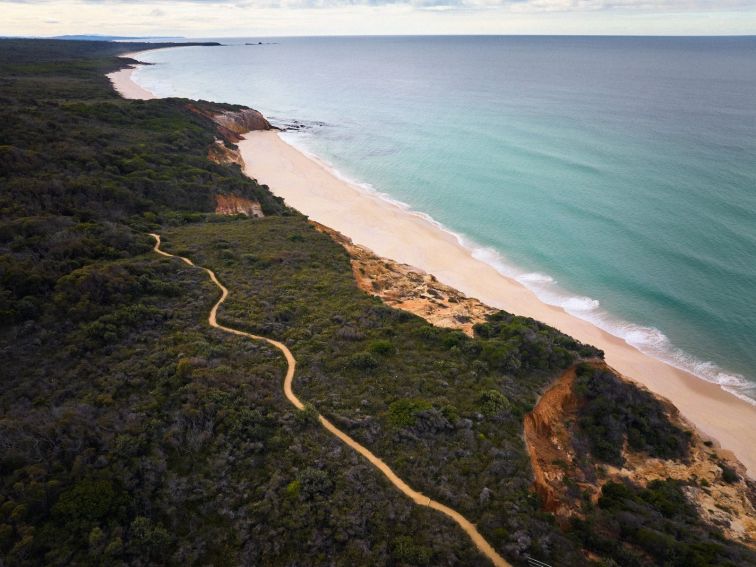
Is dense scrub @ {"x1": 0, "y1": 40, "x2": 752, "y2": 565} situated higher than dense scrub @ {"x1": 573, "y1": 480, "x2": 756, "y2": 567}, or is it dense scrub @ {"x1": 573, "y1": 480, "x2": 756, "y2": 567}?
dense scrub @ {"x1": 0, "y1": 40, "x2": 752, "y2": 565}

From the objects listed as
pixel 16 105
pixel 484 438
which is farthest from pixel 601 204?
pixel 16 105

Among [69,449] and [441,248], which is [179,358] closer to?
[69,449]

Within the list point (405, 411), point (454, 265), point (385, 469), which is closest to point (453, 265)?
point (454, 265)

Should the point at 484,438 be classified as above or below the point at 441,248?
above

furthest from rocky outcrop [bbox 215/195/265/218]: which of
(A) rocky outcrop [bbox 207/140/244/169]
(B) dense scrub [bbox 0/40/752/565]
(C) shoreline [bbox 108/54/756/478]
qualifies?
(A) rocky outcrop [bbox 207/140/244/169]

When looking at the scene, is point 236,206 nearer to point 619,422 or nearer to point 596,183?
point 619,422

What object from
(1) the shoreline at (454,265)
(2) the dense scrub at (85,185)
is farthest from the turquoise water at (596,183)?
(2) the dense scrub at (85,185)

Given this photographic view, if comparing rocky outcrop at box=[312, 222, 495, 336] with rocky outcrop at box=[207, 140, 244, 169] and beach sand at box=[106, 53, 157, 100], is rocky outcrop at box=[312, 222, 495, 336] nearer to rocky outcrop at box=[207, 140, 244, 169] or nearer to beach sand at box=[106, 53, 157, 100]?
rocky outcrop at box=[207, 140, 244, 169]
